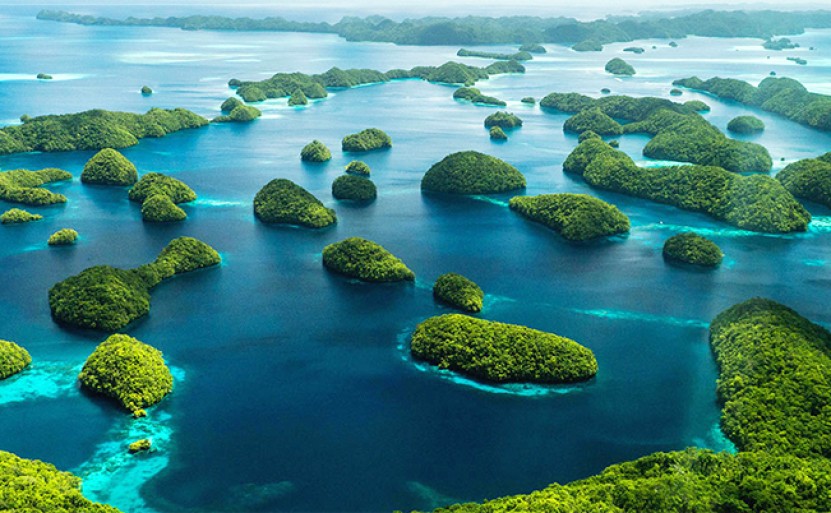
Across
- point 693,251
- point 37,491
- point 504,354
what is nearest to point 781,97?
point 693,251

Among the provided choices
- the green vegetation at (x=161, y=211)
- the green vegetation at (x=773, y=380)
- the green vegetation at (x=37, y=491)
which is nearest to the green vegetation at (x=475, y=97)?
the green vegetation at (x=161, y=211)

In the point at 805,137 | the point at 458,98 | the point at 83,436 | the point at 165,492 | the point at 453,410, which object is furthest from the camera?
the point at 458,98

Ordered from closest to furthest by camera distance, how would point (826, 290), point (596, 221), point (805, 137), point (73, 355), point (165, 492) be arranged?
point (165, 492)
point (73, 355)
point (826, 290)
point (596, 221)
point (805, 137)

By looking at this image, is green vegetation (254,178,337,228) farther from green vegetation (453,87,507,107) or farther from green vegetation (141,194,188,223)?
green vegetation (453,87,507,107)

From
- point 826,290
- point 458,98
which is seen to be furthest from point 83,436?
point 458,98

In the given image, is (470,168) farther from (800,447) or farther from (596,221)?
(800,447)

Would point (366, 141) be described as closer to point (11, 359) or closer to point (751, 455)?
point (11, 359)

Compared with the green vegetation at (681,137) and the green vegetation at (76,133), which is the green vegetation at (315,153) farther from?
the green vegetation at (681,137)

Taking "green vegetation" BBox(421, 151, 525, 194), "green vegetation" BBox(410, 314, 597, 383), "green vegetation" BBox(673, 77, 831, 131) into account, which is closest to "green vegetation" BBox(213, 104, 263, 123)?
"green vegetation" BBox(421, 151, 525, 194)
